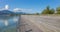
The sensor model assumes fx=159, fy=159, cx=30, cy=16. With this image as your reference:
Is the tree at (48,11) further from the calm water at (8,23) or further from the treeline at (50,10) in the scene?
the calm water at (8,23)

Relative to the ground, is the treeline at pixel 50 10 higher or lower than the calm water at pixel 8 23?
higher

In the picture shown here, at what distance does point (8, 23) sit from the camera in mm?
2424

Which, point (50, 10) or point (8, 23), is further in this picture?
point (8, 23)

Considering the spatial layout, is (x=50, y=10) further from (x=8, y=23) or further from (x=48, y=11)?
(x=8, y=23)

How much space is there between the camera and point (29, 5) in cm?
233

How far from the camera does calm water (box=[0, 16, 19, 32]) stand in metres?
2.36

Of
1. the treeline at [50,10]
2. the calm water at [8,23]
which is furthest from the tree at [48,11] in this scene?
the calm water at [8,23]

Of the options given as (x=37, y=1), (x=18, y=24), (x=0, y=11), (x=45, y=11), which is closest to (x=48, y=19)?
(x=45, y=11)

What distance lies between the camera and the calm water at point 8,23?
236 centimetres

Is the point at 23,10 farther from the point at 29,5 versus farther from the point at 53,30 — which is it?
the point at 53,30

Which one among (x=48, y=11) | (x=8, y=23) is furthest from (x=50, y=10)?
(x=8, y=23)

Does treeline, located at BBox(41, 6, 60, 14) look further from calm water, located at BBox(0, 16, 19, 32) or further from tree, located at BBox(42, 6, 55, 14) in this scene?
calm water, located at BBox(0, 16, 19, 32)

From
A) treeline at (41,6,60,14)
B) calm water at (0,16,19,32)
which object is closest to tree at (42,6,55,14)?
treeline at (41,6,60,14)

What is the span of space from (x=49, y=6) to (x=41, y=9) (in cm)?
13
